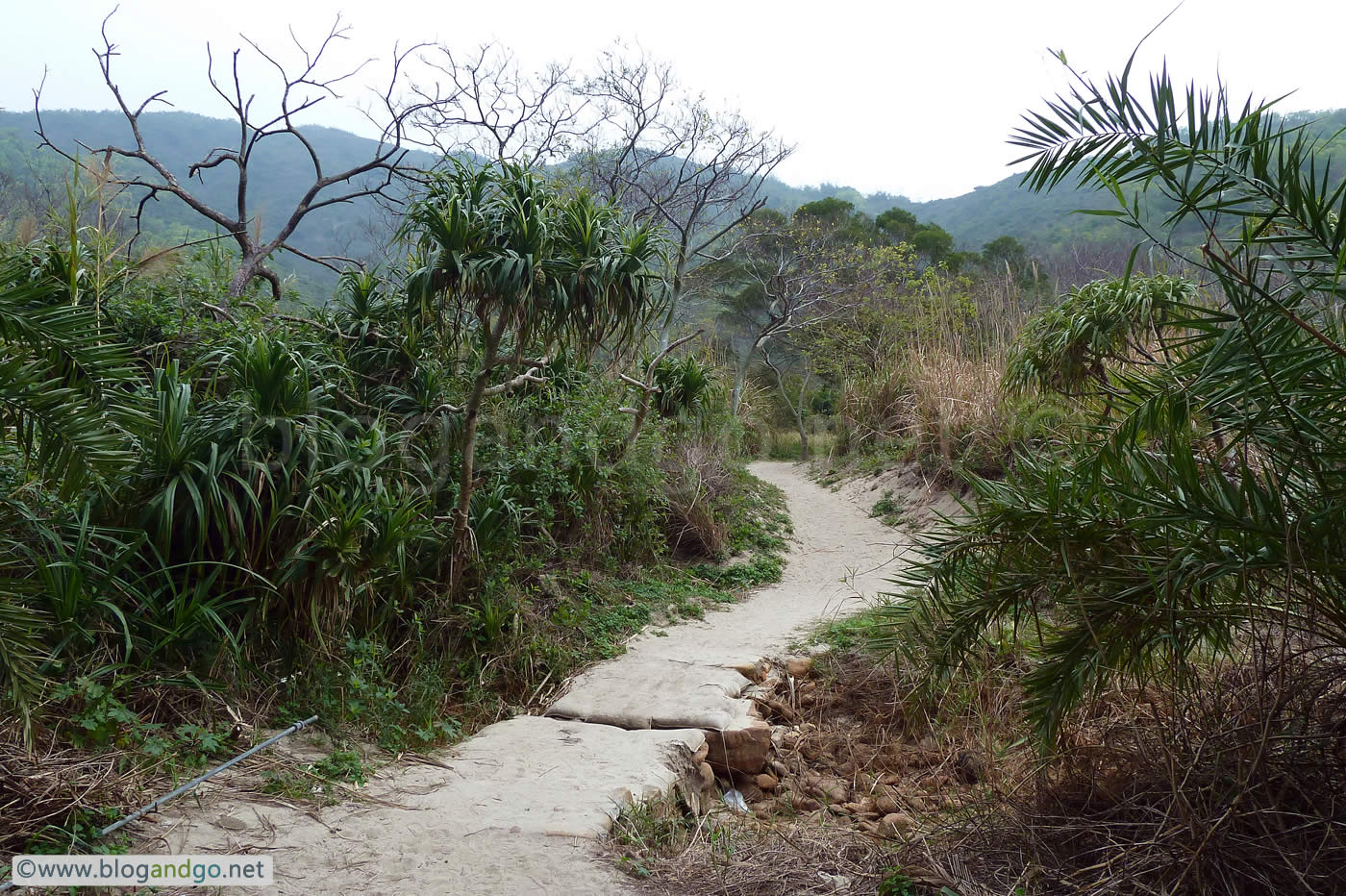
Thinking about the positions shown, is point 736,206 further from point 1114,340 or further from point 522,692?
point 522,692

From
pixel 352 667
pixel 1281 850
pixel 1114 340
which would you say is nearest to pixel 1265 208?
pixel 1281 850

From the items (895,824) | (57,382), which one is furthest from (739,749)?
(57,382)

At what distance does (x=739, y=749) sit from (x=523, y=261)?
2.79 m

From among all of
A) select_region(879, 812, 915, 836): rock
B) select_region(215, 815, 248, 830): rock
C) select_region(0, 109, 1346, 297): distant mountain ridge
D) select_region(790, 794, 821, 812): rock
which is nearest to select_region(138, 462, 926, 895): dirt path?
select_region(215, 815, 248, 830): rock

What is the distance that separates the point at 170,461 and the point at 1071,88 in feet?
12.2

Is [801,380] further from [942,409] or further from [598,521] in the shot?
[598,521]

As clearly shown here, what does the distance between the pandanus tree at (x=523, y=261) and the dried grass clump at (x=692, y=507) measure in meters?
3.27

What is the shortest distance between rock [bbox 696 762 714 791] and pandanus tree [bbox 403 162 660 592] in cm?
201

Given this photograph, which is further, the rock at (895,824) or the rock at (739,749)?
the rock at (739,749)

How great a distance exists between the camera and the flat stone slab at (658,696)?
4086 mm

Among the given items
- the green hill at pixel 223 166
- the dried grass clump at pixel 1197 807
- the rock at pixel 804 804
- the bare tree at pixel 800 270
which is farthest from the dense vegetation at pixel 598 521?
the green hill at pixel 223 166

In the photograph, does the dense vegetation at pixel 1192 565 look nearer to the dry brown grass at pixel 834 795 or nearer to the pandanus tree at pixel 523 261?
the dry brown grass at pixel 834 795

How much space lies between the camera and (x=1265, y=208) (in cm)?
183

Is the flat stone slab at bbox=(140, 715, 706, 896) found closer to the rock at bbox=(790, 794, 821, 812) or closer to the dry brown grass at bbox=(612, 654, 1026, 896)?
the dry brown grass at bbox=(612, 654, 1026, 896)
